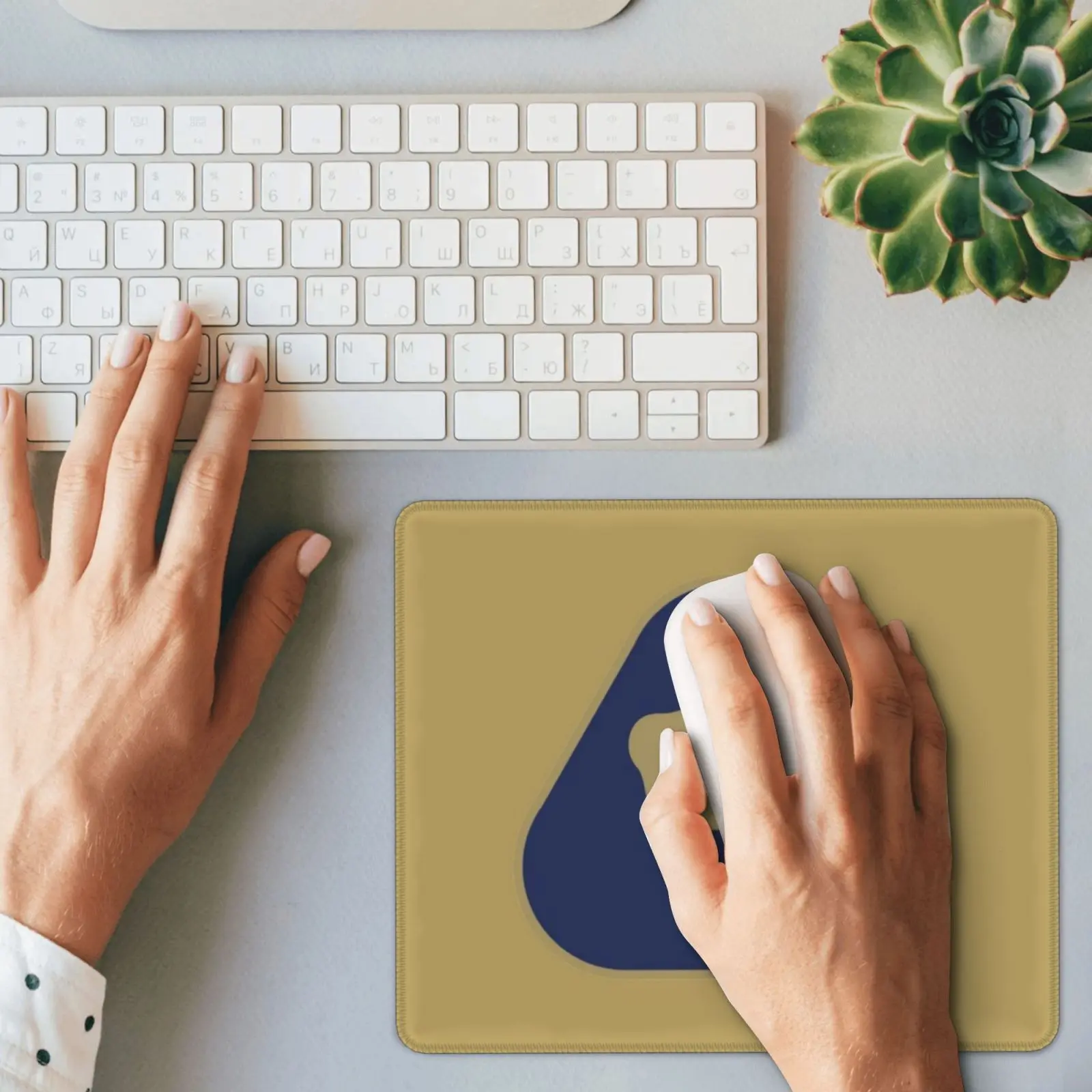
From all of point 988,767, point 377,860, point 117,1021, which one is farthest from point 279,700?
point 988,767

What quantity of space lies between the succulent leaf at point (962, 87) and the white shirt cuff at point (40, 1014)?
807 mm

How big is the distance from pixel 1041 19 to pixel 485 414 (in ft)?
1.49

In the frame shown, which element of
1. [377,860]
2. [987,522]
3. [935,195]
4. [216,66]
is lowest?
[377,860]

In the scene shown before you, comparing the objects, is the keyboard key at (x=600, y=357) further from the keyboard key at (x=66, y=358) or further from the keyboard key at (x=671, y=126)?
the keyboard key at (x=66, y=358)

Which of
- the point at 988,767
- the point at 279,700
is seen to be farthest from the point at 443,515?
the point at 988,767

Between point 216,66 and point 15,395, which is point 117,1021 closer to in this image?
point 15,395

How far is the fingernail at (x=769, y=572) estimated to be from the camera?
0.71 m

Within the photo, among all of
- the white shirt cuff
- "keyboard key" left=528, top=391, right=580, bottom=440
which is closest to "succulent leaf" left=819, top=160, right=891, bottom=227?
"keyboard key" left=528, top=391, right=580, bottom=440

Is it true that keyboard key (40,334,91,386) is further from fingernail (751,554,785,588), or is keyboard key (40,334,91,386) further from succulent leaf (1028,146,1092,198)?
succulent leaf (1028,146,1092,198)

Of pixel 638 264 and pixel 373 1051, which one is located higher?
pixel 638 264

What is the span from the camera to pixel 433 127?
711 millimetres

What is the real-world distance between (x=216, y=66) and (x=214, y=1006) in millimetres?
682

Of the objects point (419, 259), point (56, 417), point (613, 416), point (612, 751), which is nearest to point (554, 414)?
point (613, 416)

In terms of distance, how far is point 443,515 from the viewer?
73cm
